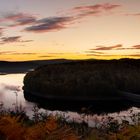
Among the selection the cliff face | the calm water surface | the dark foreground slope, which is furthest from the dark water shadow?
the cliff face

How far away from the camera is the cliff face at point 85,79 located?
5997cm

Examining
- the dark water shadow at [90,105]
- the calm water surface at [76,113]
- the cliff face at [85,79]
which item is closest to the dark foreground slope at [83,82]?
the cliff face at [85,79]

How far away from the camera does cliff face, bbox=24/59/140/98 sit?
60.0 metres

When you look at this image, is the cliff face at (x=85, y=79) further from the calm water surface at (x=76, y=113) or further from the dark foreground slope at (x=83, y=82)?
the calm water surface at (x=76, y=113)

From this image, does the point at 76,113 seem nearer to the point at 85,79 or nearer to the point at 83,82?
the point at 83,82

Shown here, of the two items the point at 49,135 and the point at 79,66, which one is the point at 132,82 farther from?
the point at 49,135

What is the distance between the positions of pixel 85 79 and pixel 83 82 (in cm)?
79

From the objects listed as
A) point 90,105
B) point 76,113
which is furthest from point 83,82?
point 76,113

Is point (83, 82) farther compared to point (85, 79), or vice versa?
point (85, 79)

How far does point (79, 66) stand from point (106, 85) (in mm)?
12581

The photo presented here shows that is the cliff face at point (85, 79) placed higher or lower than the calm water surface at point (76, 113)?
higher

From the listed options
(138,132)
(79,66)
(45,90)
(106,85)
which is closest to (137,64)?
(79,66)

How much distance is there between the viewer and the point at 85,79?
208 feet

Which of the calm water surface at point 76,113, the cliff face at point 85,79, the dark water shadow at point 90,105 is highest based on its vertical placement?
the cliff face at point 85,79
